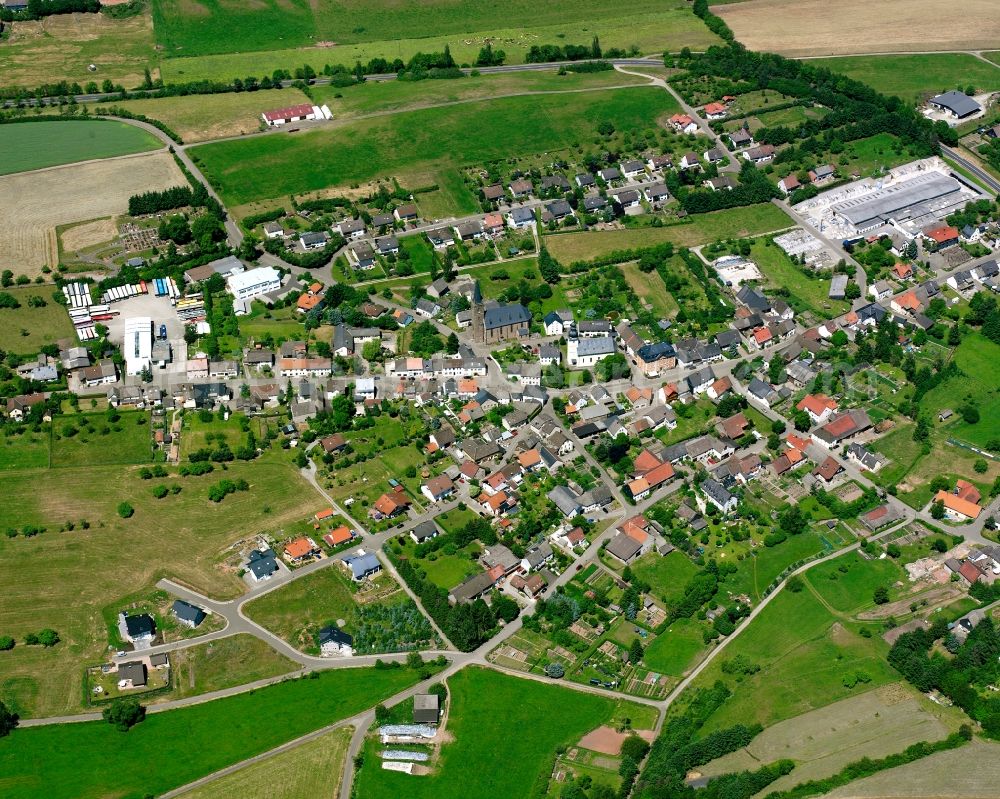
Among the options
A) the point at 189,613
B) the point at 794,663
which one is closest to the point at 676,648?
the point at 794,663

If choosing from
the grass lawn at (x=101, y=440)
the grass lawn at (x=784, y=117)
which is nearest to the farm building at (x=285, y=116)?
the grass lawn at (x=101, y=440)

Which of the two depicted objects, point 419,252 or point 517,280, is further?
point 419,252

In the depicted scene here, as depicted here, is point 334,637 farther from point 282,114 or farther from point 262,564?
point 282,114

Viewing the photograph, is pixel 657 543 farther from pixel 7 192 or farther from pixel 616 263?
pixel 7 192

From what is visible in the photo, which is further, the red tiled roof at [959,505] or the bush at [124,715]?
the red tiled roof at [959,505]

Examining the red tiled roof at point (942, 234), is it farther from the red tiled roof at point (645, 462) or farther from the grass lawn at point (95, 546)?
the grass lawn at point (95, 546)

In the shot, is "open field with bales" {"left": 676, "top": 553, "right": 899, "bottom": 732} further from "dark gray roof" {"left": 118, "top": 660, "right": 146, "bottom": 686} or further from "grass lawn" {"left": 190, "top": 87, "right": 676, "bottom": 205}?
"grass lawn" {"left": 190, "top": 87, "right": 676, "bottom": 205}
